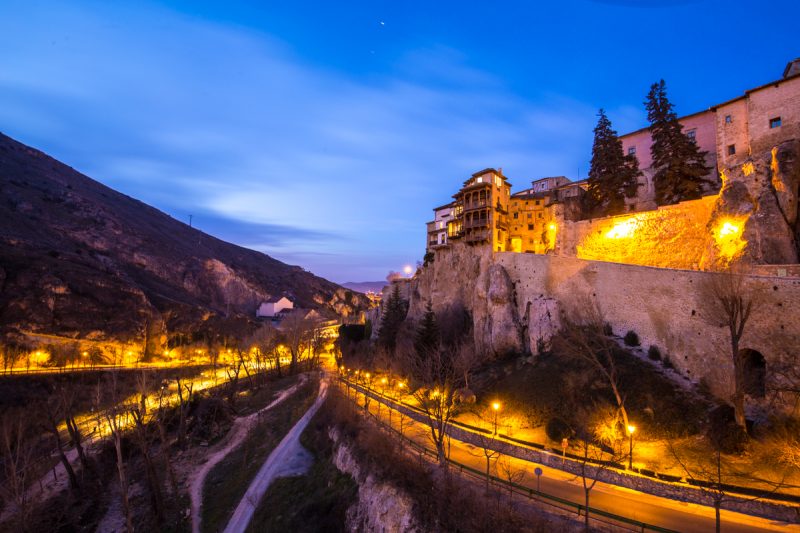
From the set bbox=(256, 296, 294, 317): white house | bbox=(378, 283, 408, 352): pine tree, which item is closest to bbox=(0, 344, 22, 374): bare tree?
bbox=(378, 283, 408, 352): pine tree

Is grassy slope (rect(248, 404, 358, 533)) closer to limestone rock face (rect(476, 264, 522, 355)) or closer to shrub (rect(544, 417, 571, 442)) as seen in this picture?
shrub (rect(544, 417, 571, 442))

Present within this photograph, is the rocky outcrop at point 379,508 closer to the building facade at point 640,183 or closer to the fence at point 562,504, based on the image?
the fence at point 562,504

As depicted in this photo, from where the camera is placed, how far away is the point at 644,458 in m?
19.8

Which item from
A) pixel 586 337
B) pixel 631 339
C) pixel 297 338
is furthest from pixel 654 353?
pixel 297 338

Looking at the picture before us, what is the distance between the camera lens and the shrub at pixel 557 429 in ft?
77.0

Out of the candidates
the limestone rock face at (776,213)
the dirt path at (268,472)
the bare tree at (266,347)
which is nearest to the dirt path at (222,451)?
the dirt path at (268,472)

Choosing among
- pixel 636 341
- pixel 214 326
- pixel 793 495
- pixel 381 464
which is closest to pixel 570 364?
pixel 636 341

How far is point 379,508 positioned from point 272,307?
11184 centimetres

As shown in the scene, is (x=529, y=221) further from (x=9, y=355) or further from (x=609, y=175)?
(x=9, y=355)

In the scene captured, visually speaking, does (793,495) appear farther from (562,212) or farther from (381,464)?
(562,212)

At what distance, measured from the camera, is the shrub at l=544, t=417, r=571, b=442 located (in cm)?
2348

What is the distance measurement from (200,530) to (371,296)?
136329 mm

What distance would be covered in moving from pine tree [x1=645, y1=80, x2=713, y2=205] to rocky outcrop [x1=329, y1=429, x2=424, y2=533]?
127 feet

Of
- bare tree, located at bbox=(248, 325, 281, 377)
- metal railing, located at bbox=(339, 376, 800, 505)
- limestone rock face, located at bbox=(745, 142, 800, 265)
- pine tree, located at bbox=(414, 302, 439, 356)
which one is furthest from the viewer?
bare tree, located at bbox=(248, 325, 281, 377)
